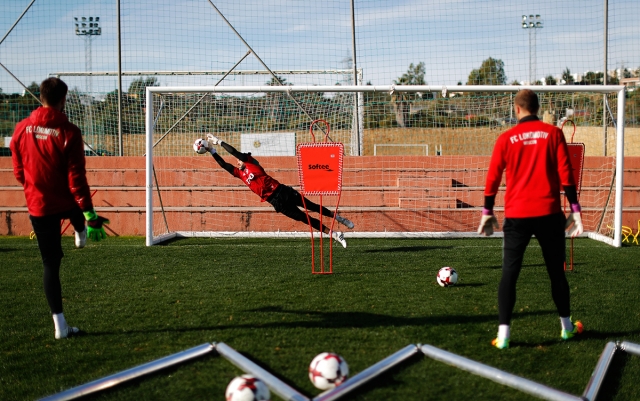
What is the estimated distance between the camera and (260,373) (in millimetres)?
4133

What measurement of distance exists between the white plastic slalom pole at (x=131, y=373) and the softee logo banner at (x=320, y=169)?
3.93 m

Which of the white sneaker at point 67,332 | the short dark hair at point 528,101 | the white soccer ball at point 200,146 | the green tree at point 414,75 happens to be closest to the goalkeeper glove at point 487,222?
the short dark hair at point 528,101

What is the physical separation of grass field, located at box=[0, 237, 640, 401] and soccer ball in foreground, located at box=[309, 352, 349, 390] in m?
0.08

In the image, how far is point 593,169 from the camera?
1418 cm

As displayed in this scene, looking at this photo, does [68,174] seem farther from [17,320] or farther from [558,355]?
[558,355]

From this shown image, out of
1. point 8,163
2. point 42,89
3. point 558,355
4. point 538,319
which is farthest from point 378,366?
point 8,163

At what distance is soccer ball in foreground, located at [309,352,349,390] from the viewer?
13.3 feet

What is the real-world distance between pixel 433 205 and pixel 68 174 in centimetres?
974

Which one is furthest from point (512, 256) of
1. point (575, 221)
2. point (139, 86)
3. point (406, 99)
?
point (139, 86)

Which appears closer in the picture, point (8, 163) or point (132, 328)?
point (132, 328)

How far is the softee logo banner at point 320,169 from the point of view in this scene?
8.31 metres

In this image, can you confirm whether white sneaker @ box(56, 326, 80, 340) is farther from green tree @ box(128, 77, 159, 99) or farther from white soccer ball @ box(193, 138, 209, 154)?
green tree @ box(128, 77, 159, 99)

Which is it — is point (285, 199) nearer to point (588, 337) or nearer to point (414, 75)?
point (588, 337)

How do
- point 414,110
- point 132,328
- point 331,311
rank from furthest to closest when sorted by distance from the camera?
point 414,110 → point 331,311 → point 132,328
